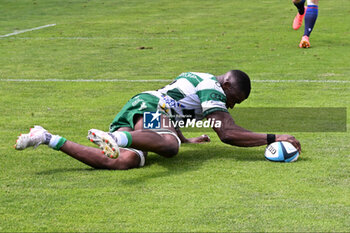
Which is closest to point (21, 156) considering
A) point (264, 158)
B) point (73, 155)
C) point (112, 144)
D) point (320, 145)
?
point (73, 155)

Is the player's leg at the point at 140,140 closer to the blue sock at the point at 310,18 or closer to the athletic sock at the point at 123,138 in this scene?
the athletic sock at the point at 123,138

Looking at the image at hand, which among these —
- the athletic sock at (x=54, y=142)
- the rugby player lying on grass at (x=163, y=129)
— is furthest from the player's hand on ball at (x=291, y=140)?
the athletic sock at (x=54, y=142)

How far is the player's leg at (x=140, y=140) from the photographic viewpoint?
519 centimetres

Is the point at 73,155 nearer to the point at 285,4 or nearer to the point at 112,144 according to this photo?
the point at 112,144

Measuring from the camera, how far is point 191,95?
6172 mm

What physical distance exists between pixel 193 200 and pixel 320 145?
2.24 meters

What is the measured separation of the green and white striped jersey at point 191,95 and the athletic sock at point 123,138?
0.72 metres

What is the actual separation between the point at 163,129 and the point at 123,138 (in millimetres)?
593

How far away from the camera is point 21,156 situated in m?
6.17

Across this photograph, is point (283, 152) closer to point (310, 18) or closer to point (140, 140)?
point (140, 140)

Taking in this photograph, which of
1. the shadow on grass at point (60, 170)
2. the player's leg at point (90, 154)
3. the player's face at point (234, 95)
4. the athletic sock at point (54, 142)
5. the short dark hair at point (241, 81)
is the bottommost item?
the shadow on grass at point (60, 170)

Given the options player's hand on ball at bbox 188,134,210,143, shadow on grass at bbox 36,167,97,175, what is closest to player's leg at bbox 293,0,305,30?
player's hand on ball at bbox 188,134,210,143

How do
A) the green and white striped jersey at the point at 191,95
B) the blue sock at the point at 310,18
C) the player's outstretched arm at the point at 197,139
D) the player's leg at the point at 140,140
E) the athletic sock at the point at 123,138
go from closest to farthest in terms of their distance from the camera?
the player's leg at the point at 140,140 → the athletic sock at the point at 123,138 → the green and white striped jersey at the point at 191,95 → the player's outstretched arm at the point at 197,139 → the blue sock at the point at 310,18

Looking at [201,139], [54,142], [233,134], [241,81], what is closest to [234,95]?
[241,81]
